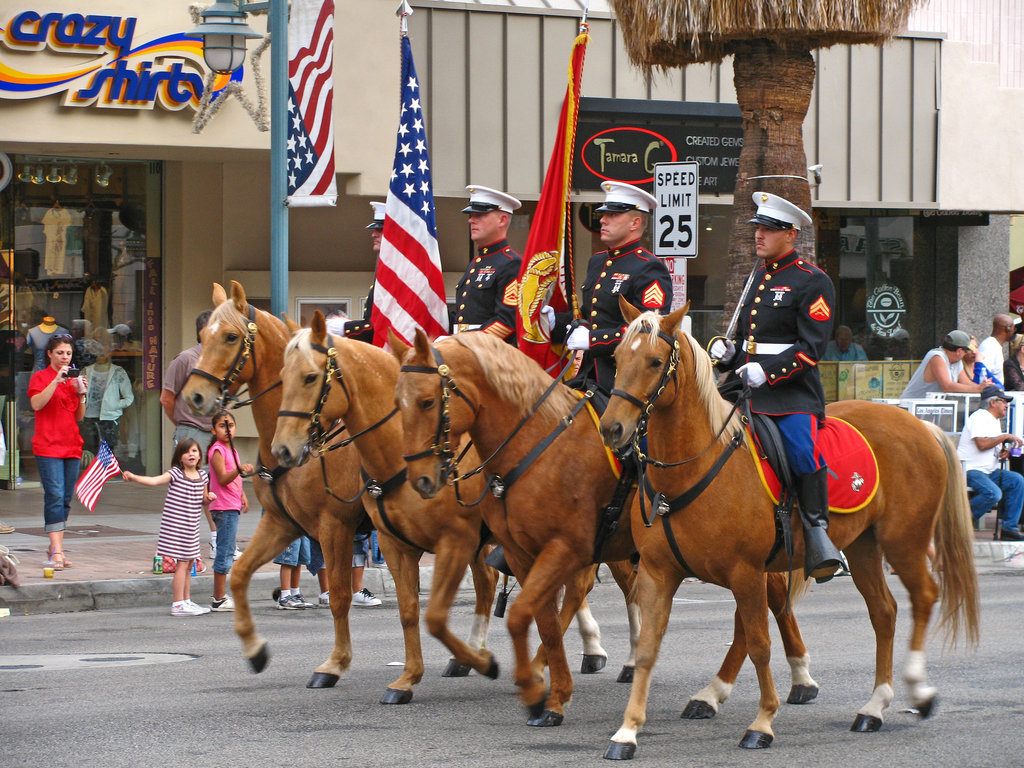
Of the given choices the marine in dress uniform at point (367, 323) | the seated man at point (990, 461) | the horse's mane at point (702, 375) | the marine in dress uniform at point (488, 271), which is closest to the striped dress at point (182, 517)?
the marine in dress uniform at point (367, 323)

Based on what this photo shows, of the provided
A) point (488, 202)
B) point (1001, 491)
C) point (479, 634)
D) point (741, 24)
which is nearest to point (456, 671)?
point (479, 634)

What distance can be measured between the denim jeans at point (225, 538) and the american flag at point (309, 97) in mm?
3623

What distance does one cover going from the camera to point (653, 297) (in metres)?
7.79

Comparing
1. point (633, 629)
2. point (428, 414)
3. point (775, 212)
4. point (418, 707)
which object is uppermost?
point (775, 212)

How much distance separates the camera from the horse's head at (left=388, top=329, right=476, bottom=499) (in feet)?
22.3

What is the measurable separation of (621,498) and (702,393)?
882 millimetres

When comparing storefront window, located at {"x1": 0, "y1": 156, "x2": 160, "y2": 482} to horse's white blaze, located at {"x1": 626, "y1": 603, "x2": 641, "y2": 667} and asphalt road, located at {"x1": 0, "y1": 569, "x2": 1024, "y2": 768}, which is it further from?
horse's white blaze, located at {"x1": 626, "y1": 603, "x2": 641, "y2": 667}

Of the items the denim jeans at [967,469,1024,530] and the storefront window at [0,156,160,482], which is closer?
the denim jeans at [967,469,1024,530]

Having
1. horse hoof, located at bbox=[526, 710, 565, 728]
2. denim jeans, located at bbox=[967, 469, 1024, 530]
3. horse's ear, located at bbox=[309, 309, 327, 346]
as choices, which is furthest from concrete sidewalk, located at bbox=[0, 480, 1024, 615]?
horse hoof, located at bbox=[526, 710, 565, 728]

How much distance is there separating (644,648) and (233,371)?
3030 millimetres

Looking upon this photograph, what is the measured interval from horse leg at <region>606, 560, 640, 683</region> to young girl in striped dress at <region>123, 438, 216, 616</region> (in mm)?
3915

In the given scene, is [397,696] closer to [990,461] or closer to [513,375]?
[513,375]

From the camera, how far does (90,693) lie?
309 inches

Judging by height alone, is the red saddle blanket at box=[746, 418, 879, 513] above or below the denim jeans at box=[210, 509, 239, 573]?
above
